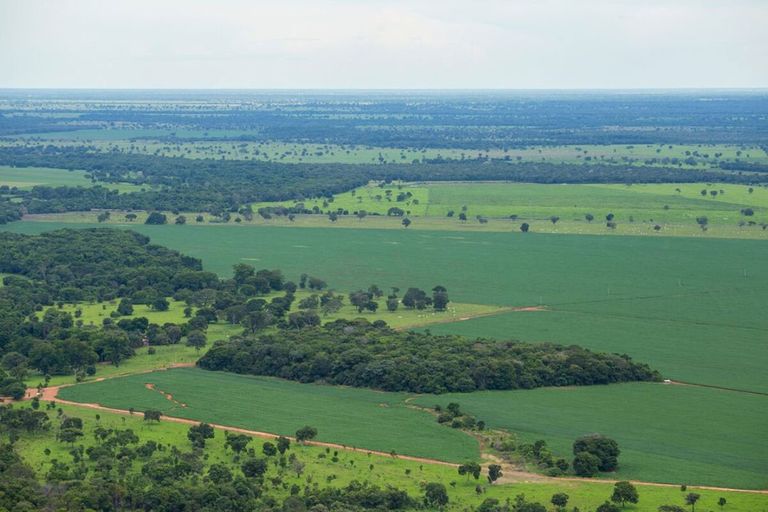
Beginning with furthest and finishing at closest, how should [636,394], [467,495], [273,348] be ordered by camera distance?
1. [273,348]
2. [636,394]
3. [467,495]

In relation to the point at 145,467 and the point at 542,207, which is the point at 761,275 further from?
the point at 145,467

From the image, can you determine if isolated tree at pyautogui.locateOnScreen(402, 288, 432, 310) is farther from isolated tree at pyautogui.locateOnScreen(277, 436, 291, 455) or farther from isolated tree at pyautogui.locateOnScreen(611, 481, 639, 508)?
isolated tree at pyautogui.locateOnScreen(611, 481, 639, 508)

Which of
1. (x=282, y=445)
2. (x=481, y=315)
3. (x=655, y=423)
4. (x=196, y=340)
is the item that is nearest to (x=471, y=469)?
(x=282, y=445)

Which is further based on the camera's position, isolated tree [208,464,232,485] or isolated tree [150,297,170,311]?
isolated tree [150,297,170,311]

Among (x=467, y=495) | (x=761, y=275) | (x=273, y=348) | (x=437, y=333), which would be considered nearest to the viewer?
(x=467, y=495)

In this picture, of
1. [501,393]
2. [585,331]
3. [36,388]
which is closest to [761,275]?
[585,331]

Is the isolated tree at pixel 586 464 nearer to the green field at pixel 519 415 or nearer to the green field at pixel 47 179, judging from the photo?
the green field at pixel 519 415

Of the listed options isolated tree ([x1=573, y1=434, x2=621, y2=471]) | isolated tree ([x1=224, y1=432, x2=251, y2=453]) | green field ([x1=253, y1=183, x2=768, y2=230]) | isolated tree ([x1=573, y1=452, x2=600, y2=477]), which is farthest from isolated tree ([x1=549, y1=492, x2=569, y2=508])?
green field ([x1=253, y1=183, x2=768, y2=230])
